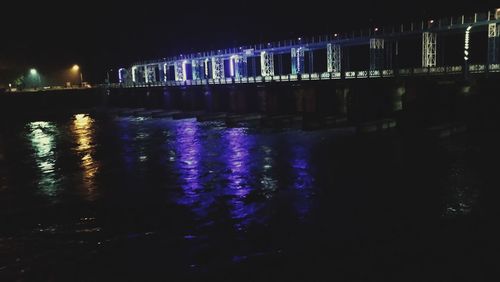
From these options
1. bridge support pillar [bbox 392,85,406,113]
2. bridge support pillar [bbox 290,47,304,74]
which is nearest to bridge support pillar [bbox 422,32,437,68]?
bridge support pillar [bbox 392,85,406,113]

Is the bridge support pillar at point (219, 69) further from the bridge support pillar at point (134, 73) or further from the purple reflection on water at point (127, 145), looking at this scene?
the bridge support pillar at point (134, 73)

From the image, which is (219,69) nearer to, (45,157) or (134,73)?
(134,73)

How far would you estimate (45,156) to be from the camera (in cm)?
3644

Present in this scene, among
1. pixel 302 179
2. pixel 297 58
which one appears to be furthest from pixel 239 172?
pixel 297 58

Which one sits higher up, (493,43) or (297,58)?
(297,58)

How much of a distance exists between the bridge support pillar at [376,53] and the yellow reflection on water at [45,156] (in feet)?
120

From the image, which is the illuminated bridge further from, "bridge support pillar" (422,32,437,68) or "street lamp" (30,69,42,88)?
"street lamp" (30,69,42,88)

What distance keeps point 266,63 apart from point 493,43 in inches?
1540

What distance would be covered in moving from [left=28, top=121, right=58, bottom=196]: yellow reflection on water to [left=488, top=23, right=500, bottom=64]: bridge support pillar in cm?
3618

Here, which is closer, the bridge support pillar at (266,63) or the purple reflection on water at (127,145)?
the purple reflection on water at (127,145)

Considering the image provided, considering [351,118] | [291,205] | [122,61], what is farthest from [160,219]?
[122,61]

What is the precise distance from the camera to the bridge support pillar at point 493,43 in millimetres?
38031

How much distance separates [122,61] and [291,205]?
13352cm

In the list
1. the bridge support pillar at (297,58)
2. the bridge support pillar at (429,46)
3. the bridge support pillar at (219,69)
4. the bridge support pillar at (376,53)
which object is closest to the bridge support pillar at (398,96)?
the bridge support pillar at (429,46)
